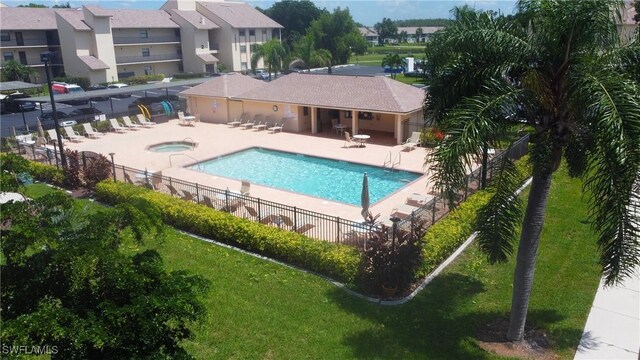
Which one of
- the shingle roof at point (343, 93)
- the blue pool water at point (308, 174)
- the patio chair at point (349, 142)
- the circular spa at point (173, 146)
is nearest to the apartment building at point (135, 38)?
the shingle roof at point (343, 93)

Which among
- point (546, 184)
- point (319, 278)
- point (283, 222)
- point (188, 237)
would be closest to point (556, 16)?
point (546, 184)

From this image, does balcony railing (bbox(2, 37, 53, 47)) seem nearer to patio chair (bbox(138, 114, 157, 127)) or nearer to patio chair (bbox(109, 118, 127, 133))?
patio chair (bbox(138, 114, 157, 127))

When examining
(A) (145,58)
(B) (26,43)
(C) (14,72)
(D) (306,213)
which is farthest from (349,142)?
(B) (26,43)

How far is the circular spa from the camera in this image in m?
28.5

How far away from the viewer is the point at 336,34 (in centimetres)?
9275

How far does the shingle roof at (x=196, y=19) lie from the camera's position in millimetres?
72188

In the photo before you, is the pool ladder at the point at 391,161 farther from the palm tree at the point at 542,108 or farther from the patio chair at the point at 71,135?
the patio chair at the point at 71,135

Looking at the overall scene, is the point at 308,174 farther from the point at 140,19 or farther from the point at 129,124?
the point at 140,19

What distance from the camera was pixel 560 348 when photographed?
9703mm

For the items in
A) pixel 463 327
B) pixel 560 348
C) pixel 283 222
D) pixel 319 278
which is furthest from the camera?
pixel 283 222

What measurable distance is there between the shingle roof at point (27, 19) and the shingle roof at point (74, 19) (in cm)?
230

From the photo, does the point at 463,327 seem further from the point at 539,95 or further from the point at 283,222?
the point at 283,222

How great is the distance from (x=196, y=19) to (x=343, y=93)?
169 feet

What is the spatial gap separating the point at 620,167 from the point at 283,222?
33.9ft
